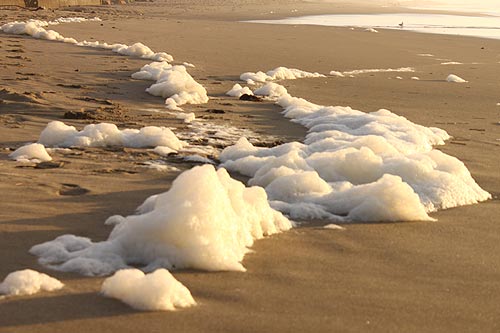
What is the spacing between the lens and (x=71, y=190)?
4.88 m

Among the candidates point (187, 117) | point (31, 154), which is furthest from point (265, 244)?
point (187, 117)

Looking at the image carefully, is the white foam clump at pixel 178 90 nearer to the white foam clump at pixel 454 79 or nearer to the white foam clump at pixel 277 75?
the white foam clump at pixel 277 75

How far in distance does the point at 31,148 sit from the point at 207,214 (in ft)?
8.57

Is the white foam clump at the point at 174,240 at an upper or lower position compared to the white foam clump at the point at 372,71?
upper

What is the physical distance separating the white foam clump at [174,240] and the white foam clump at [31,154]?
201cm

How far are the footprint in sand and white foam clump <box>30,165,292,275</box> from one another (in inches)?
41.4

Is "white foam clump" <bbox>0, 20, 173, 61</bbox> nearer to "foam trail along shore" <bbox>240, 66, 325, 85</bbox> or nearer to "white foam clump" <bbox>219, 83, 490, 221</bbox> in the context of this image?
"foam trail along shore" <bbox>240, 66, 325, 85</bbox>

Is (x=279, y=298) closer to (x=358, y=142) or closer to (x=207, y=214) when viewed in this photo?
(x=207, y=214)

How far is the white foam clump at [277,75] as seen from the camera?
11.5 m

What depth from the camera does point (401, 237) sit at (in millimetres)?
4277

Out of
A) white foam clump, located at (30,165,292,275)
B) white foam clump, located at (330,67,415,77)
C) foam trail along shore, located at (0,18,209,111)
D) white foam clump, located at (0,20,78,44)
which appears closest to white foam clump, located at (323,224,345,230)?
white foam clump, located at (30,165,292,275)

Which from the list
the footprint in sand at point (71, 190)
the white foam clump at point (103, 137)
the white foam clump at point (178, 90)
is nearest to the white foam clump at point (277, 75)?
the white foam clump at point (178, 90)

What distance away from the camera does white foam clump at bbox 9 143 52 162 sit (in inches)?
223

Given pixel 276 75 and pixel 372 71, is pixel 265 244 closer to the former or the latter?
pixel 276 75
